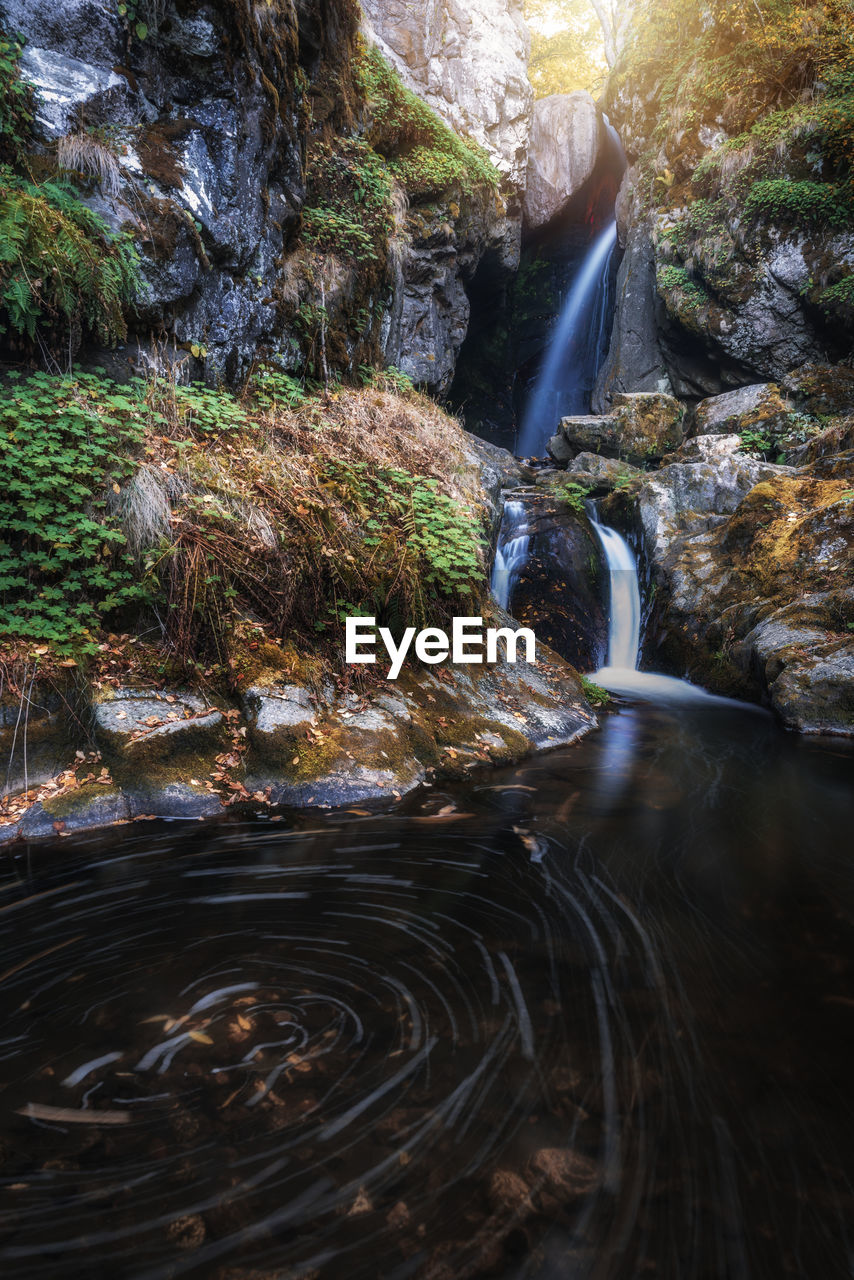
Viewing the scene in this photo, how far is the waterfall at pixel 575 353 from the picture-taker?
2145cm

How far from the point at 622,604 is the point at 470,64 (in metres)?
17.5

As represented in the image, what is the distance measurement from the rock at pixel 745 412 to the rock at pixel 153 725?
13641 mm

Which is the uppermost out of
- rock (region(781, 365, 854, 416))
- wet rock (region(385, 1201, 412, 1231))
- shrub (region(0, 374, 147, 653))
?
rock (region(781, 365, 854, 416))

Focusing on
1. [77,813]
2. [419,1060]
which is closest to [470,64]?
[77,813]

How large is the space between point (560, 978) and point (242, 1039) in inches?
46.9

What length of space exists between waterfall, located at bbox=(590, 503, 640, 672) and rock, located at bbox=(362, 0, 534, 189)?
13.4 metres

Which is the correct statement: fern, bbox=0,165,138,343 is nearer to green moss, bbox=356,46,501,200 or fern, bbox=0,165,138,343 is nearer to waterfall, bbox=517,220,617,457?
green moss, bbox=356,46,501,200

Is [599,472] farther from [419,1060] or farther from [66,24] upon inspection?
[419,1060]

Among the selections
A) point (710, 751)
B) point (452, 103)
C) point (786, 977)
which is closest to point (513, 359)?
point (452, 103)

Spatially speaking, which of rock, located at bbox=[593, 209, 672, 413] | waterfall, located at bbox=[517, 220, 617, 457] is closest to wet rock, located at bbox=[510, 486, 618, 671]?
rock, located at bbox=[593, 209, 672, 413]

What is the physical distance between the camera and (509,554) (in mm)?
10070

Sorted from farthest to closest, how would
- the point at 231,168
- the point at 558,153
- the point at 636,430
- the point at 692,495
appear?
1. the point at 558,153
2. the point at 636,430
3. the point at 692,495
4. the point at 231,168

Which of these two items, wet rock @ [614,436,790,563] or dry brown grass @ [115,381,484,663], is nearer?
dry brown grass @ [115,381,484,663]

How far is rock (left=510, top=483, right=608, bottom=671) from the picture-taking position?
9164 millimetres
